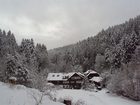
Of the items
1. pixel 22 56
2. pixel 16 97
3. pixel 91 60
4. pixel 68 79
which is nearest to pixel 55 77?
pixel 68 79

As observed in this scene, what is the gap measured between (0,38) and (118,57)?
121 feet

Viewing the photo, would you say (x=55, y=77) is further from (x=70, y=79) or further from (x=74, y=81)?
(x=74, y=81)

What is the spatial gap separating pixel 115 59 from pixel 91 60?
28358mm

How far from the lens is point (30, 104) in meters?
12.1

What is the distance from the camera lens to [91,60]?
89.5 meters

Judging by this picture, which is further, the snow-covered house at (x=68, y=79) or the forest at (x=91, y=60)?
the snow-covered house at (x=68, y=79)

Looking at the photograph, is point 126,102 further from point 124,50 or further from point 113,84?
point 124,50

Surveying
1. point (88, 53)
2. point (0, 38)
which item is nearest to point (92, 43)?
point (88, 53)

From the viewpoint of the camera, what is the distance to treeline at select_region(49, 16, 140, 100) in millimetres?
40178

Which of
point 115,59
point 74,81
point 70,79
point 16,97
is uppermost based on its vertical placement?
point 115,59

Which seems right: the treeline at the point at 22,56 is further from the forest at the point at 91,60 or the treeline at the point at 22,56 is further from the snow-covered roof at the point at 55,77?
the snow-covered roof at the point at 55,77

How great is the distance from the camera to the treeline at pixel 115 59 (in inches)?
1582

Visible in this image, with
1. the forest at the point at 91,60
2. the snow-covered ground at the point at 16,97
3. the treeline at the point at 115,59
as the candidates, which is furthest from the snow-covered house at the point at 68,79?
the snow-covered ground at the point at 16,97

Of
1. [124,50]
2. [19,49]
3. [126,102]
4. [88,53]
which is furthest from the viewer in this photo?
[88,53]
